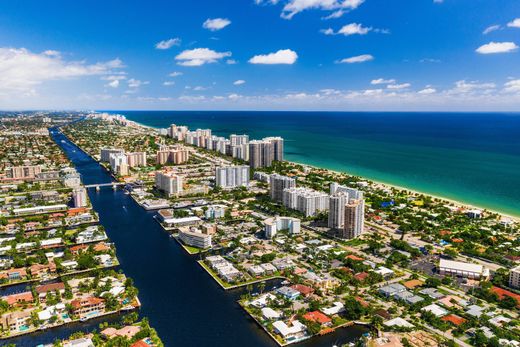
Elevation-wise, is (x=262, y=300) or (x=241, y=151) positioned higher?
(x=241, y=151)

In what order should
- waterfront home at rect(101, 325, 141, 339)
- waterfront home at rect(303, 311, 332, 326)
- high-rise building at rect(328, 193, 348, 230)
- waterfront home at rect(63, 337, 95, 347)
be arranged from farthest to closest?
high-rise building at rect(328, 193, 348, 230) < waterfront home at rect(303, 311, 332, 326) < waterfront home at rect(101, 325, 141, 339) < waterfront home at rect(63, 337, 95, 347)

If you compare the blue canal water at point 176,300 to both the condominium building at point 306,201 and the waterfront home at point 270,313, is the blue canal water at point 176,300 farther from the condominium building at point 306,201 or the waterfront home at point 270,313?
the condominium building at point 306,201

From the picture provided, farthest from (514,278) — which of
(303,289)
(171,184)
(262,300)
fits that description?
(171,184)

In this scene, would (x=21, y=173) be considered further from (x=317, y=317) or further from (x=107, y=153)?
(x=317, y=317)

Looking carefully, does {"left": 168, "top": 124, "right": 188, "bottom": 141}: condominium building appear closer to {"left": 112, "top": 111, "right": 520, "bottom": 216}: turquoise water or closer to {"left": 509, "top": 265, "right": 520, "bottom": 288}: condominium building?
{"left": 112, "top": 111, "right": 520, "bottom": 216}: turquoise water

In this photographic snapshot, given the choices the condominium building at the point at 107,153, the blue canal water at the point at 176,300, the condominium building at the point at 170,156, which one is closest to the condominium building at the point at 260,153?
the condominium building at the point at 170,156

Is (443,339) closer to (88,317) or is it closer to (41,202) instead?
(88,317)

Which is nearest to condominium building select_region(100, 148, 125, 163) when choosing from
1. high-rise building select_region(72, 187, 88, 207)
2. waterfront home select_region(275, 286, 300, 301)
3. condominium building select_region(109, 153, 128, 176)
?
condominium building select_region(109, 153, 128, 176)
